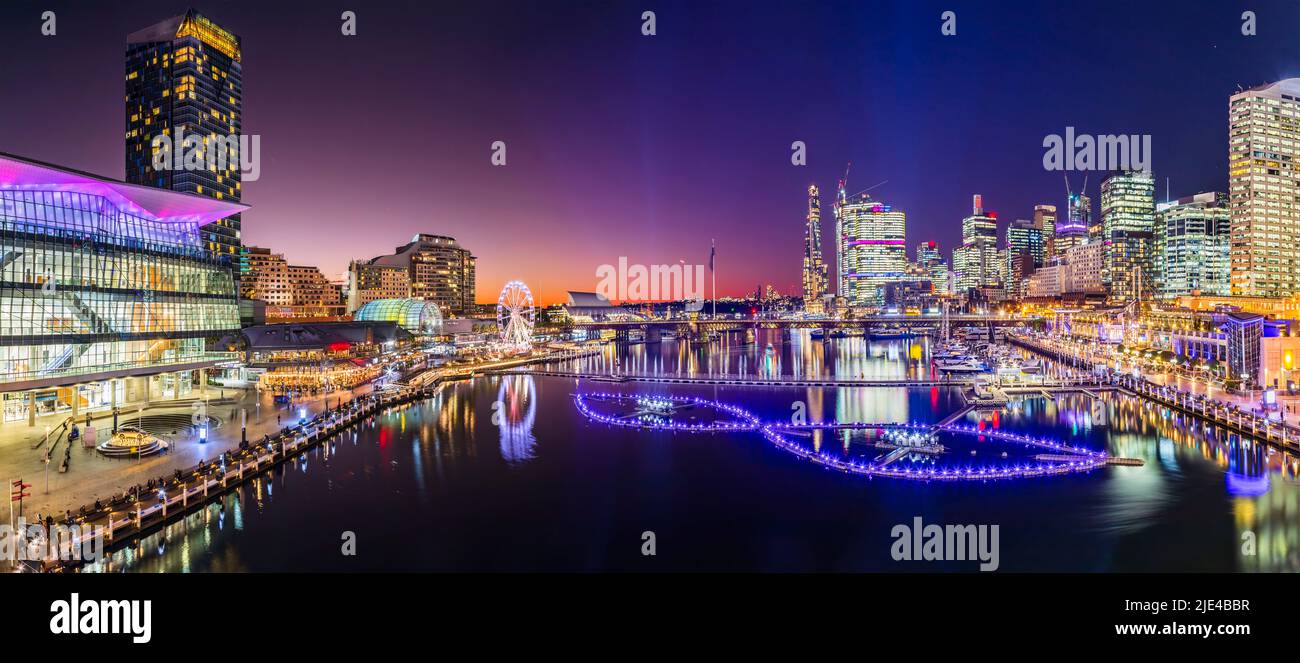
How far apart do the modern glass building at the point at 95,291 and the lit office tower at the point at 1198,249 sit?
116202 mm

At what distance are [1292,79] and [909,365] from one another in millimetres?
63229

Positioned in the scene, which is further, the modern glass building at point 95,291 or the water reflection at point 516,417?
the water reflection at point 516,417

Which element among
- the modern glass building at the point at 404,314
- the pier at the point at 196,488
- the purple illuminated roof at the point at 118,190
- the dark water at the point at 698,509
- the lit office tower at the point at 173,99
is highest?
the lit office tower at the point at 173,99

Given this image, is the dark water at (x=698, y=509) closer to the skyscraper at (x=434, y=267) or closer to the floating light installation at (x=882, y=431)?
the floating light installation at (x=882, y=431)

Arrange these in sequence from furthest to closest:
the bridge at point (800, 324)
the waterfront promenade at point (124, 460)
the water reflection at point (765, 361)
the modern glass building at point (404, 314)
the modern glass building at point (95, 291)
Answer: the bridge at point (800, 324), the modern glass building at point (404, 314), the water reflection at point (765, 361), the modern glass building at point (95, 291), the waterfront promenade at point (124, 460)

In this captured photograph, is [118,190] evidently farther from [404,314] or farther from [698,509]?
[404,314]

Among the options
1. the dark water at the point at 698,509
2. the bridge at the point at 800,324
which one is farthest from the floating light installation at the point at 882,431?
the bridge at the point at 800,324

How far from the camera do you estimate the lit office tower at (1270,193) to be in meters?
71.8

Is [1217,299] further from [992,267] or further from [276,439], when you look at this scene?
[992,267]

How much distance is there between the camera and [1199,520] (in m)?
15.5

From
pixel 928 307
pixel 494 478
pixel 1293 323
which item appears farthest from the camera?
pixel 928 307

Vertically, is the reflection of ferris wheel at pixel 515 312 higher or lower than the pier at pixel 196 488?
higher

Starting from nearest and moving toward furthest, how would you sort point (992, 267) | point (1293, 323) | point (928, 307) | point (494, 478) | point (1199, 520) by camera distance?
point (1199, 520) → point (494, 478) → point (1293, 323) → point (928, 307) → point (992, 267)
